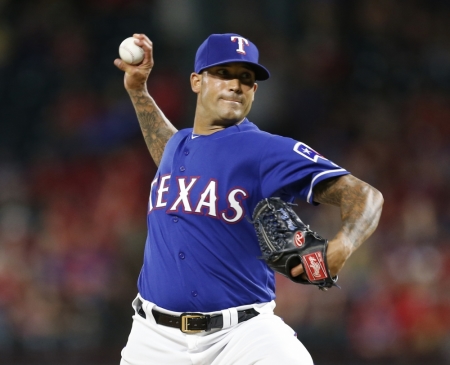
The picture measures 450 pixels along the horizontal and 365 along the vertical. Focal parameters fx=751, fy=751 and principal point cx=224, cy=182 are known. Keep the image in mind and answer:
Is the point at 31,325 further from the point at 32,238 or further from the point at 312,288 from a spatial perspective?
the point at 312,288

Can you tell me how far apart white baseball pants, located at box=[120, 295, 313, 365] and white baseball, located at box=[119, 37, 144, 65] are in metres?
1.35

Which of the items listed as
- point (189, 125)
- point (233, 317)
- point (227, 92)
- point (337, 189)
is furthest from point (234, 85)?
point (189, 125)

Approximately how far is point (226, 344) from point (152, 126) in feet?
4.67

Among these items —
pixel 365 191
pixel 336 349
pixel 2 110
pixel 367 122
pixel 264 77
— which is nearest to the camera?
pixel 365 191

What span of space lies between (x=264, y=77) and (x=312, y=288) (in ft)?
11.6

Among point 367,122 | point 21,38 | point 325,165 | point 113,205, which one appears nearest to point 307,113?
point 367,122

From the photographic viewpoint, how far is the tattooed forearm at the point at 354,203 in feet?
8.48

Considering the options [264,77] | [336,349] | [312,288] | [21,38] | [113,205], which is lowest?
[336,349]

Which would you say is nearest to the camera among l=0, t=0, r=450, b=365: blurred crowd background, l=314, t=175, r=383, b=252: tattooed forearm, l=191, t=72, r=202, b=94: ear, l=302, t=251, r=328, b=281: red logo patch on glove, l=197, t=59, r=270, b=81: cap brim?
l=302, t=251, r=328, b=281: red logo patch on glove

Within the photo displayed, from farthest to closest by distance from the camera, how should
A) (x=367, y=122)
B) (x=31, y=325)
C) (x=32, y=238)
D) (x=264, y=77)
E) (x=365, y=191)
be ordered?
(x=367, y=122)
(x=32, y=238)
(x=31, y=325)
(x=264, y=77)
(x=365, y=191)

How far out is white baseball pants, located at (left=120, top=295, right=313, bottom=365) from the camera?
2773 millimetres

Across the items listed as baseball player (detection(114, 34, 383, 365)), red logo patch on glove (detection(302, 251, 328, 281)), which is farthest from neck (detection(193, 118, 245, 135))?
red logo patch on glove (detection(302, 251, 328, 281))

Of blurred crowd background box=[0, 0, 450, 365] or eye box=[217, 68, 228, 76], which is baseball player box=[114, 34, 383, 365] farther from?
blurred crowd background box=[0, 0, 450, 365]

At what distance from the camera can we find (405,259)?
6543mm
